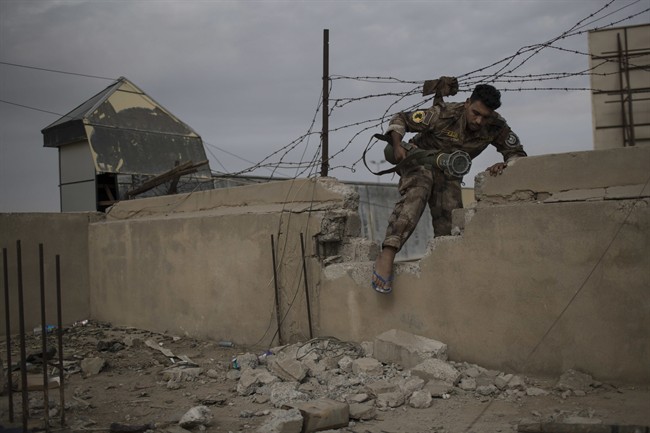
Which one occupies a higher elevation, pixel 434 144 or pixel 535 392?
pixel 434 144

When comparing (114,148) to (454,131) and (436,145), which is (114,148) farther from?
(454,131)

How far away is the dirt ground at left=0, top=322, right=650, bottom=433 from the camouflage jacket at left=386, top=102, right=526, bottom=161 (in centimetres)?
195

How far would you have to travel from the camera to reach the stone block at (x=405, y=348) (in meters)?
4.46

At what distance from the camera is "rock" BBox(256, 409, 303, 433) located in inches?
135

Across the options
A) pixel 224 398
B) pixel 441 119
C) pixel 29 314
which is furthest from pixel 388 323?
pixel 29 314

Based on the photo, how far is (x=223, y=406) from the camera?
4277mm

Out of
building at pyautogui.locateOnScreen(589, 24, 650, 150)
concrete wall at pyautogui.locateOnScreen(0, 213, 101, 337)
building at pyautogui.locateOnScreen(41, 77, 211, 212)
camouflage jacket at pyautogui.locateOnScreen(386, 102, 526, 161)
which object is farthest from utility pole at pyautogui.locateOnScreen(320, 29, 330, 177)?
building at pyautogui.locateOnScreen(41, 77, 211, 212)

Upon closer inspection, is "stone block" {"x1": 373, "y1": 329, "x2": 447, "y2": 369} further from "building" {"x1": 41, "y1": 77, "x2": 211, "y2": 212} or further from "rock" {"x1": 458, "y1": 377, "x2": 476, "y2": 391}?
"building" {"x1": 41, "y1": 77, "x2": 211, "y2": 212}

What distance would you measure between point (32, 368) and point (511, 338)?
4281 millimetres

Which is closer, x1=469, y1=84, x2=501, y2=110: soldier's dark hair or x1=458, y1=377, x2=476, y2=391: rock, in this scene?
x1=458, y1=377, x2=476, y2=391: rock

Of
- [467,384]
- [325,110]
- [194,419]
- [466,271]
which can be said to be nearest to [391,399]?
[467,384]

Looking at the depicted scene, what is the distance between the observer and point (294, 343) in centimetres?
560

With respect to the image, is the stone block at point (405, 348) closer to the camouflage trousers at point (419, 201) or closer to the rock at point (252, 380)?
the camouflage trousers at point (419, 201)

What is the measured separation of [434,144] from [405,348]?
68.3 inches
